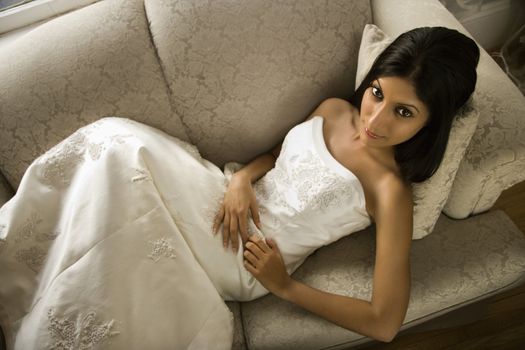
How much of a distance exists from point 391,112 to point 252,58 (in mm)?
575

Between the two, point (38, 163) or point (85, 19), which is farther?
point (85, 19)

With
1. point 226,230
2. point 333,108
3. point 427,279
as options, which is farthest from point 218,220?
point 427,279

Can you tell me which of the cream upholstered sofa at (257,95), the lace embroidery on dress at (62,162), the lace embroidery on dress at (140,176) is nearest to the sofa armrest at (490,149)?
the cream upholstered sofa at (257,95)

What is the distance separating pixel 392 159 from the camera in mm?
1236

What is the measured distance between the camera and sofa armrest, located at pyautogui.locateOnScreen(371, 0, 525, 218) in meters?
1.10

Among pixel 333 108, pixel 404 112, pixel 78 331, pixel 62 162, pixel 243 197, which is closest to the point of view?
pixel 78 331

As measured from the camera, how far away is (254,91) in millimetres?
1419

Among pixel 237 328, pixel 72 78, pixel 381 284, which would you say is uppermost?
pixel 72 78

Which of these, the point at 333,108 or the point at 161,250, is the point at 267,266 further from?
the point at 333,108

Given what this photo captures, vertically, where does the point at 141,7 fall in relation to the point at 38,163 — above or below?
above

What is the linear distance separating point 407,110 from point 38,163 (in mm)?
1173

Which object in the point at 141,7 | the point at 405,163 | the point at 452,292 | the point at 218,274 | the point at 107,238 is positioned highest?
the point at 141,7

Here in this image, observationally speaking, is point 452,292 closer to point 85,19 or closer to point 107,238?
point 107,238

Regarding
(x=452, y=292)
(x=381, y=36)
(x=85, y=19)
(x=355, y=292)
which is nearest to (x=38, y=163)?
(x=85, y=19)
